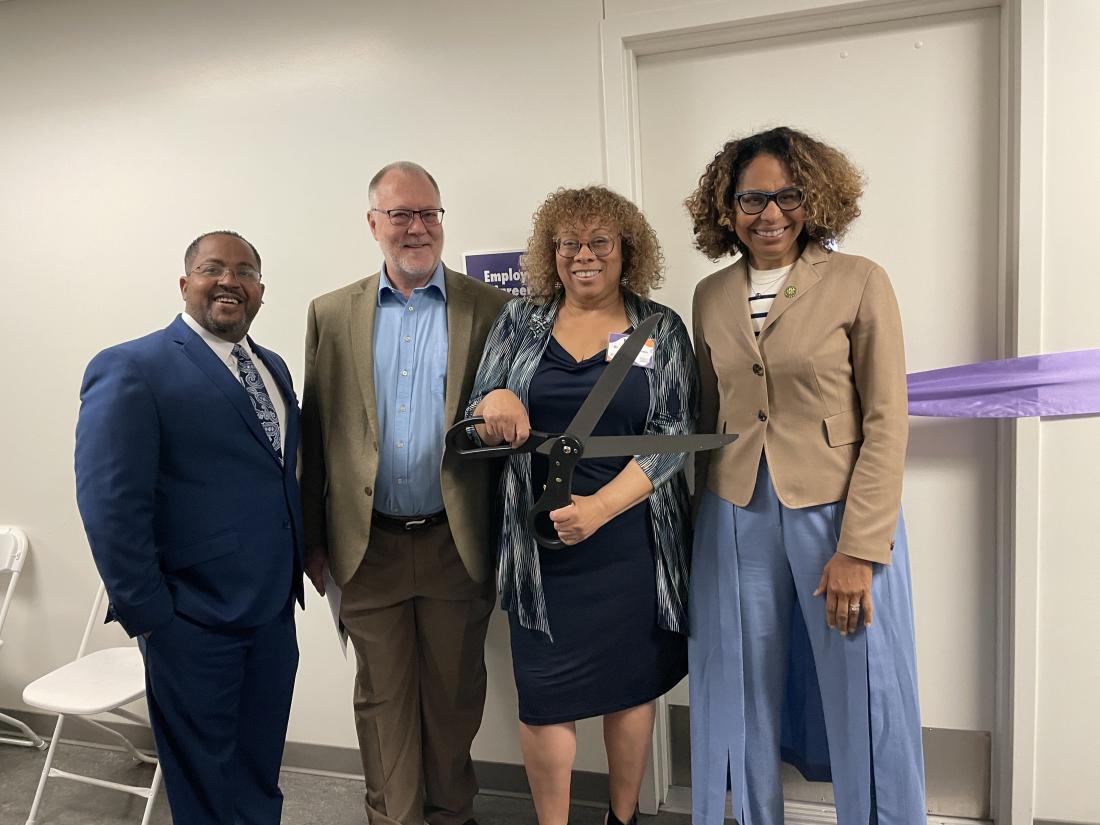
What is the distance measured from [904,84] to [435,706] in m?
2.22

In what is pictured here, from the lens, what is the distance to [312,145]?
2.66 metres

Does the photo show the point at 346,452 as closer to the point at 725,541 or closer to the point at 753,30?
the point at 725,541

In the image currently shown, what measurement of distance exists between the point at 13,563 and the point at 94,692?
2.84ft

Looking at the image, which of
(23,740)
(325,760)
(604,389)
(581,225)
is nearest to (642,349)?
(604,389)

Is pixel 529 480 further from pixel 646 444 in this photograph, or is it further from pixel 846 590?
pixel 846 590

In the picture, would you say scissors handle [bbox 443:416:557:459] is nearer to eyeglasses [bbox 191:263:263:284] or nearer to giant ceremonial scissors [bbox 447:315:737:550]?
giant ceremonial scissors [bbox 447:315:737:550]

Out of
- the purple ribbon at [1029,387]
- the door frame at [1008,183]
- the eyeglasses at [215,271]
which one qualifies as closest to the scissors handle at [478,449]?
the eyeglasses at [215,271]

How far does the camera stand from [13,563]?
121 inches

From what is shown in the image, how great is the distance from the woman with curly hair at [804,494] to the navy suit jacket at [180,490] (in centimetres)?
107

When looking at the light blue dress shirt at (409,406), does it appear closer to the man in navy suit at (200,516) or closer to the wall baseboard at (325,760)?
the man in navy suit at (200,516)

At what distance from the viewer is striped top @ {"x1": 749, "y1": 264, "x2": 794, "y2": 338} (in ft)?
6.00

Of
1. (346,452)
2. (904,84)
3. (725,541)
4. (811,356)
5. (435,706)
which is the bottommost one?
(435,706)

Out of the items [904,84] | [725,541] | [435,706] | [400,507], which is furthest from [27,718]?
[904,84]

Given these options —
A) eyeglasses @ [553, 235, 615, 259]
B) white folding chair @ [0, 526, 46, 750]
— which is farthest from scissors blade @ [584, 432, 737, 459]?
white folding chair @ [0, 526, 46, 750]
